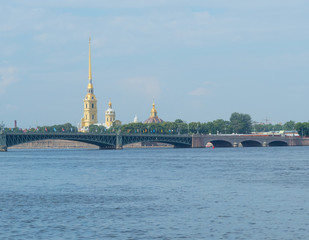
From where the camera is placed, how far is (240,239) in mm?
27688

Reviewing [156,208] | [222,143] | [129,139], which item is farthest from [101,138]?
[156,208]

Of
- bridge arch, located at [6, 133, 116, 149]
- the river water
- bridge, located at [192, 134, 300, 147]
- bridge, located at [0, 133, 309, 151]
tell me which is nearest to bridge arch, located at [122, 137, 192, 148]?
bridge, located at [0, 133, 309, 151]

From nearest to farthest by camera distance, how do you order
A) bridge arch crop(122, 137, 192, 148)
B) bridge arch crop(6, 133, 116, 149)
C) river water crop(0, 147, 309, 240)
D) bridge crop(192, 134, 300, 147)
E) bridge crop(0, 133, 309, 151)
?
river water crop(0, 147, 309, 240) → bridge arch crop(6, 133, 116, 149) → bridge crop(0, 133, 309, 151) → bridge arch crop(122, 137, 192, 148) → bridge crop(192, 134, 300, 147)

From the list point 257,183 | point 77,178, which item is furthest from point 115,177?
point 257,183

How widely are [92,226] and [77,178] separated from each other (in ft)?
97.5

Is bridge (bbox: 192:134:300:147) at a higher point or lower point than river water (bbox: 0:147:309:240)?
higher

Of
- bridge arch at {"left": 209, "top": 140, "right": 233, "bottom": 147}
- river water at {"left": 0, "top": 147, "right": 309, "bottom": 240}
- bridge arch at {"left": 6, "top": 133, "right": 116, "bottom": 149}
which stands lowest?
river water at {"left": 0, "top": 147, "right": 309, "bottom": 240}

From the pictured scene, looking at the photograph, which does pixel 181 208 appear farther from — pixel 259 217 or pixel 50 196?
pixel 50 196

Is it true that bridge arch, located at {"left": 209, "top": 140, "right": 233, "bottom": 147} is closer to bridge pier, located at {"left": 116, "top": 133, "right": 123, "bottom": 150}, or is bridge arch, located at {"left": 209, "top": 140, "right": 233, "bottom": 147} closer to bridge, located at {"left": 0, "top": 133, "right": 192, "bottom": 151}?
bridge, located at {"left": 0, "top": 133, "right": 192, "bottom": 151}

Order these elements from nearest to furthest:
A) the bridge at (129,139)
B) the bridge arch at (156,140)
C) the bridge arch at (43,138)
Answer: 1. the bridge arch at (43,138)
2. the bridge at (129,139)
3. the bridge arch at (156,140)

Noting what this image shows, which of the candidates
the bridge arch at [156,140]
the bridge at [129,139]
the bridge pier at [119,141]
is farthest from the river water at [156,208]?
the bridge pier at [119,141]

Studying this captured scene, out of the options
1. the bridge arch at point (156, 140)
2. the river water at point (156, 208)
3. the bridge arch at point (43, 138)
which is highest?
the bridge arch at point (43, 138)

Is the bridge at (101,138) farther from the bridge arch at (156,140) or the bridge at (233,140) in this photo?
the bridge at (233,140)

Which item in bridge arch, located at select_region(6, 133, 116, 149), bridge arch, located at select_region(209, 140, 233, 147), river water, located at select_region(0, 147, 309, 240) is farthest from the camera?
bridge arch, located at select_region(209, 140, 233, 147)
